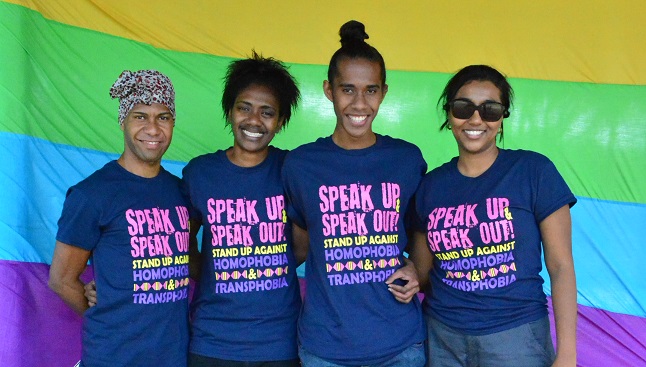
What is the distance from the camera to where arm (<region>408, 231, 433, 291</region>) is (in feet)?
8.17

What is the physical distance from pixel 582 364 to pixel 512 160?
1501 mm

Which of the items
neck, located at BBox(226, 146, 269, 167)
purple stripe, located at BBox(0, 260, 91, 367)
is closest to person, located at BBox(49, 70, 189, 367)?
neck, located at BBox(226, 146, 269, 167)

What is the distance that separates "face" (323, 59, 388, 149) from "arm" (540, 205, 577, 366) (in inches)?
26.4

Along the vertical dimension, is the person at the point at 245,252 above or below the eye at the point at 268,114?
below

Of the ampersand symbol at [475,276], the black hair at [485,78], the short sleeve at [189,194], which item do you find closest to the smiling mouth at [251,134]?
the short sleeve at [189,194]

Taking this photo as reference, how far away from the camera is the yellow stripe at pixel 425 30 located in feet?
11.0

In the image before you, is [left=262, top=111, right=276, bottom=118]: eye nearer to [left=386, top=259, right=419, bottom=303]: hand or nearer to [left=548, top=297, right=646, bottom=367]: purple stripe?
[left=386, top=259, right=419, bottom=303]: hand

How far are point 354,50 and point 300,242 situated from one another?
718 mm

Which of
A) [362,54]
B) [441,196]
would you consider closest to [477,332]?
[441,196]

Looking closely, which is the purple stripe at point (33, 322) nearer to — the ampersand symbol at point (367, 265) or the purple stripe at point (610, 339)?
the ampersand symbol at point (367, 265)

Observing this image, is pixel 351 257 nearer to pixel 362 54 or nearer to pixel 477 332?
pixel 477 332

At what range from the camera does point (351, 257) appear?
7.53 feet

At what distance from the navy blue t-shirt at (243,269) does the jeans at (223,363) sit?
0.05 ft

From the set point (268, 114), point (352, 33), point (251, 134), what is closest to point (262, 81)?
point (268, 114)
